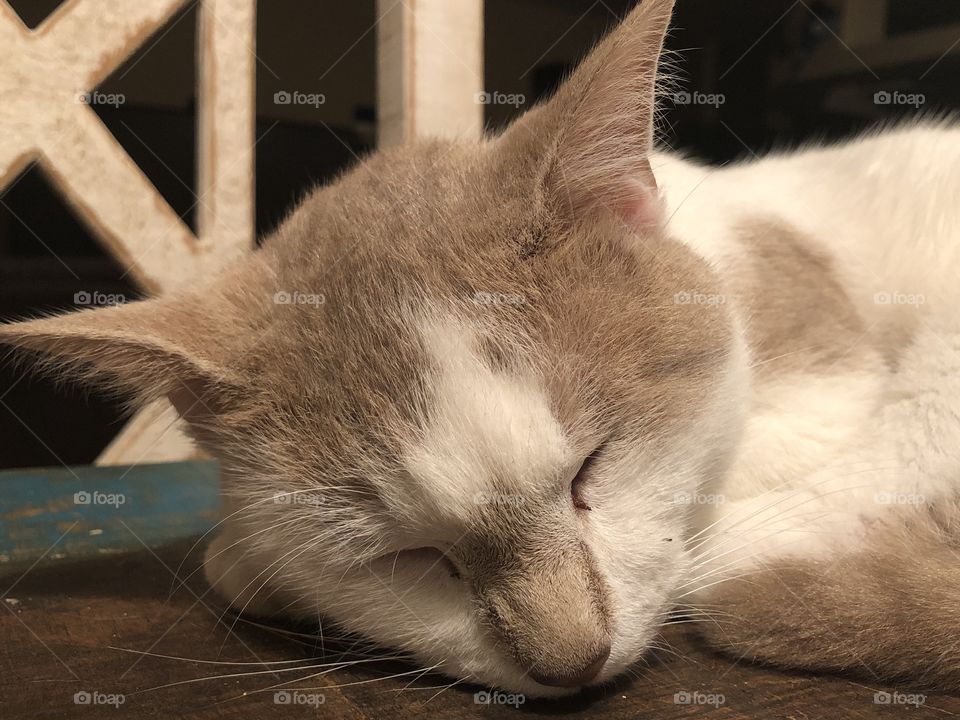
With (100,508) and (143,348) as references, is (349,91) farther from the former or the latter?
(143,348)

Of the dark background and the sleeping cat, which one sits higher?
the dark background

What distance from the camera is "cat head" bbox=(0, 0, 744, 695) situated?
886mm

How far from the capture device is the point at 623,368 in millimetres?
970

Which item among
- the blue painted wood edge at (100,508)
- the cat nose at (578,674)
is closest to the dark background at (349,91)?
the blue painted wood edge at (100,508)

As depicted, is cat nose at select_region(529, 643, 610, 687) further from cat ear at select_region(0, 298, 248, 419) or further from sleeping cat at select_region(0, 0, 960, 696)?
cat ear at select_region(0, 298, 248, 419)

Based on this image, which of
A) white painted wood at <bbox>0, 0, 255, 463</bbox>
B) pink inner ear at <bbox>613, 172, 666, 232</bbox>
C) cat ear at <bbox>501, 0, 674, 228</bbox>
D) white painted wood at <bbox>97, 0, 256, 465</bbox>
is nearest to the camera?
cat ear at <bbox>501, 0, 674, 228</bbox>

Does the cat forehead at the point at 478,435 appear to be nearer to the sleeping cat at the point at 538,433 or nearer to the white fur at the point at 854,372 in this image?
the sleeping cat at the point at 538,433

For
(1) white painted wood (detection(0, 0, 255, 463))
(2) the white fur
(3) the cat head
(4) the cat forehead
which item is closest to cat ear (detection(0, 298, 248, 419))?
(3) the cat head

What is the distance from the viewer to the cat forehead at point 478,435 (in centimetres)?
88

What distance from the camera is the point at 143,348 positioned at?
0.96 meters

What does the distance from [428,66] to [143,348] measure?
1317 millimetres

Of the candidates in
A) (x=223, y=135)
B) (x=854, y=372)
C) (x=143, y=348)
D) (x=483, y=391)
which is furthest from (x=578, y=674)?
(x=223, y=135)

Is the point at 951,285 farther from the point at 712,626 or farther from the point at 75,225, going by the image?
the point at 75,225

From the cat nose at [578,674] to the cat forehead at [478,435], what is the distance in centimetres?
19
